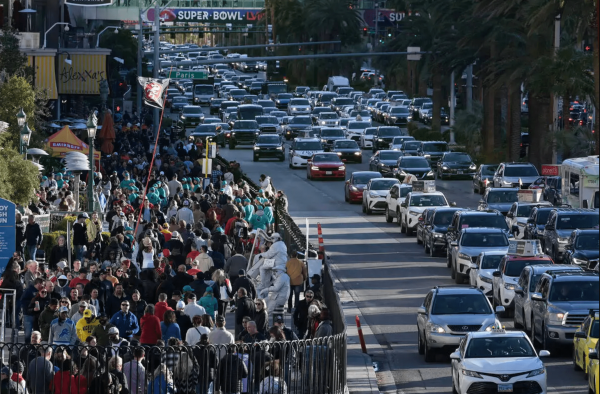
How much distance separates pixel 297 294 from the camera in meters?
25.7

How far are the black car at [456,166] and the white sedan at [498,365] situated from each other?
3954 centimetres

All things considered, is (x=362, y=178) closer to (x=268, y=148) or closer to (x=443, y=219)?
(x=443, y=219)

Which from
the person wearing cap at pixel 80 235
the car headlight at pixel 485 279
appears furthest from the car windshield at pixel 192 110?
the car headlight at pixel 485 279

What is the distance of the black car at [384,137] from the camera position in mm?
69250

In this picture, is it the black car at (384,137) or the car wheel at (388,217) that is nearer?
the car wheel at (388,217)

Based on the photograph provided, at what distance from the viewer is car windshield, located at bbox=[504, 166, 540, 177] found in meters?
49.0

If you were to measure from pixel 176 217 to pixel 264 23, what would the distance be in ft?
407

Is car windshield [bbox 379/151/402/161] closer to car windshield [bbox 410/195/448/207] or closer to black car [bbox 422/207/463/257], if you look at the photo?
car windshield [bbox 410/195/448/207]

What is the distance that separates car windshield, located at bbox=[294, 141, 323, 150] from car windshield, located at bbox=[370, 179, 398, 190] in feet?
49.7

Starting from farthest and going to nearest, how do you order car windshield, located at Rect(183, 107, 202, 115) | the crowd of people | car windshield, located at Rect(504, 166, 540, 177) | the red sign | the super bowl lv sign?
the super bowl lv sign
car windshield, located at Rect(183, 107, 202, 115)
car windshield, located at Rect(504, 166, 540, 177)
the red sign
the crowd of people

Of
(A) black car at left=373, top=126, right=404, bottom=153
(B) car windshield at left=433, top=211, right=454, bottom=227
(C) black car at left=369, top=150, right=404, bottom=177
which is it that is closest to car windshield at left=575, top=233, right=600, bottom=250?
(B) car windshield at left=433, top=211, right=454, bottom=227

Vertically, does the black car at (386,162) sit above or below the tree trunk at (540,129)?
below

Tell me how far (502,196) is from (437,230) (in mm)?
6065

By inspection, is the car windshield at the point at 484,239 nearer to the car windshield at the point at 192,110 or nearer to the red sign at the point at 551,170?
the red sign at the point at 551,170
